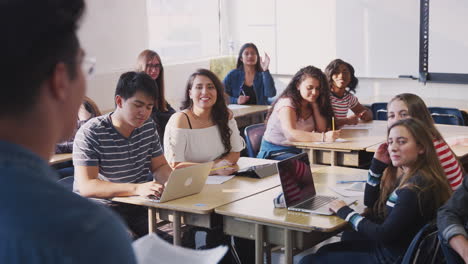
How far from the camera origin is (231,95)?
721 cm

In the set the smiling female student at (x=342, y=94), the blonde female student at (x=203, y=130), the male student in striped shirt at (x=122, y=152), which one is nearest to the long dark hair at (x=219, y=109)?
the blonde female student at (x=203, y=130)

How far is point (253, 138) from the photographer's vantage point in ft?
16.5

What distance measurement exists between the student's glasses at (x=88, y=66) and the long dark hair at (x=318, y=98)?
4274mm

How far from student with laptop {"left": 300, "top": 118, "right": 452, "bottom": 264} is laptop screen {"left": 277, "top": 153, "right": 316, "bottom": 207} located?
0.74 ft

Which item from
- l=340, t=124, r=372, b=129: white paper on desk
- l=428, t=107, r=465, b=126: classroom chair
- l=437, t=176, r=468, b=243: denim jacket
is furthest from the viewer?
l=428, t=107, r=465, b=126: classroom chair

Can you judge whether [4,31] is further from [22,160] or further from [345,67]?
[345,67]

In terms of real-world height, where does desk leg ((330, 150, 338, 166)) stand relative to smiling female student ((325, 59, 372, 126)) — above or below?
below

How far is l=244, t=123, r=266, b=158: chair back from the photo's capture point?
4996 millimetres

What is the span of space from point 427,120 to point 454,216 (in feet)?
4.64

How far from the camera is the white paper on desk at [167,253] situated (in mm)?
1044

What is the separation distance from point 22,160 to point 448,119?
5652mm

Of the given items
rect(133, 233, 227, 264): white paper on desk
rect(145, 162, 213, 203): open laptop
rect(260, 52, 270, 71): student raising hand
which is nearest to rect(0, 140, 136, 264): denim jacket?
rect(133, 233, 227, 264): white paper on desk

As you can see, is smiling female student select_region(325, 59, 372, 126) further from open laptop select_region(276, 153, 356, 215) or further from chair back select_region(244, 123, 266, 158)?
open laptop select_region(276, 153, 356, 215)

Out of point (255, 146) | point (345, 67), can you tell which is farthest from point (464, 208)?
point (345, 67)
